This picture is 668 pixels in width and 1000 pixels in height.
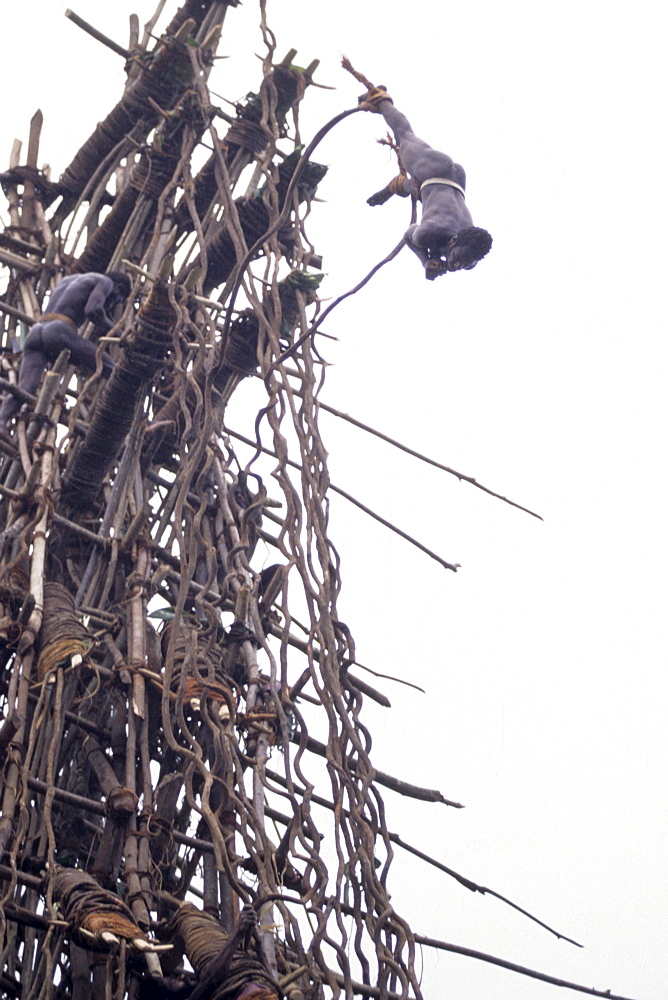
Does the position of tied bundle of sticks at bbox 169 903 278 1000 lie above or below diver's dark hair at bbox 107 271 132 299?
below

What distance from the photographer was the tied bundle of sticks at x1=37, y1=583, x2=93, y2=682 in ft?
10.8

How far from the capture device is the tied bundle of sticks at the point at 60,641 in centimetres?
328

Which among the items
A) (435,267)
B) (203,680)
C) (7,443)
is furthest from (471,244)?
(7,443)

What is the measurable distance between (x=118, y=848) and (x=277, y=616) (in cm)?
106

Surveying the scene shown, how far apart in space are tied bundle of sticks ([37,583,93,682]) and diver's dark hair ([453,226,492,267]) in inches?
63.0

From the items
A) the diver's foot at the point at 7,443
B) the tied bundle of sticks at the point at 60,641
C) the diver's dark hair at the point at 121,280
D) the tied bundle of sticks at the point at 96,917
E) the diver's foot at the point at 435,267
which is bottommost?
the tied bundle of sticks at the point at 96,917

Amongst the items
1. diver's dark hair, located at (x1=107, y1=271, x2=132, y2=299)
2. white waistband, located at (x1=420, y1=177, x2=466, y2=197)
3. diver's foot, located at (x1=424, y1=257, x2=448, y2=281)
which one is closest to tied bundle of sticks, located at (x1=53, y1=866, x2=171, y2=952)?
diver's foot, located at (x1=424, y1=257, x2=448, y2=281)

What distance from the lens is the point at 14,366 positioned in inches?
194

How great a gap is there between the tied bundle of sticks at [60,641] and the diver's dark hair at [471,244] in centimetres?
160

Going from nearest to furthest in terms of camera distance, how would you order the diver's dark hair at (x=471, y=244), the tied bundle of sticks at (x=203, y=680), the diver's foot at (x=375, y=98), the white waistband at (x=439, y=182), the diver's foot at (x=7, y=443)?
the diver's dark hair at (x=471, y=244), the white waistband at (x=439, y=182), the diver's foot at (x=375, y=98), the tied bundle of sticks at (x=203, y=680), the diver's foot at (x=7, y=443)

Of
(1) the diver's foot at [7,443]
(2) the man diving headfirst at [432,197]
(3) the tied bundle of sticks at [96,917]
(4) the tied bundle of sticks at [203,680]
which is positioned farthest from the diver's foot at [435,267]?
(1) the diver's foot at [7,443]

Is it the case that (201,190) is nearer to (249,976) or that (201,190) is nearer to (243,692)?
(243,692)

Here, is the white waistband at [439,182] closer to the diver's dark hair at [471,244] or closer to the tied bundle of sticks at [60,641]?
the diver's dark hair at [471,244]

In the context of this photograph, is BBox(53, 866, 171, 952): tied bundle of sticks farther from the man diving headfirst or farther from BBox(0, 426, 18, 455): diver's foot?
BBox(0, 426, 18, 455): diver's foot
